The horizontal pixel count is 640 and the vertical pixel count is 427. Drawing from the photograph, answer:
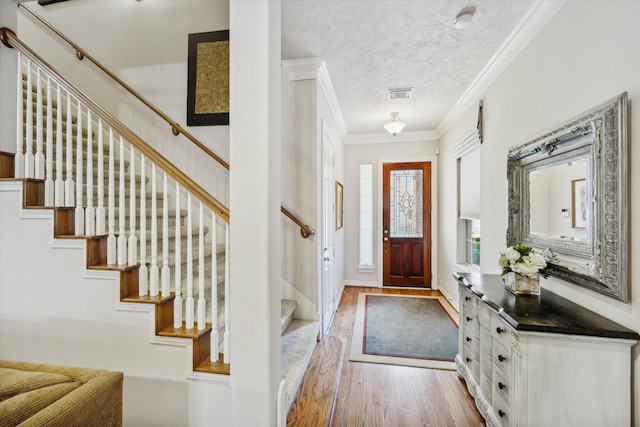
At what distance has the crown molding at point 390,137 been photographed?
491 centimetres

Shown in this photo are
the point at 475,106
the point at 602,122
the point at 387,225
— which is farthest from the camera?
the point at 387,225

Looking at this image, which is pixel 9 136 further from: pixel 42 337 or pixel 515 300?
pixel 515 300

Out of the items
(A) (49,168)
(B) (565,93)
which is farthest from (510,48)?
(A) (49,168)

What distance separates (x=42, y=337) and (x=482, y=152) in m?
3.99

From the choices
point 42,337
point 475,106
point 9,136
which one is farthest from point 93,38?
point 475,106

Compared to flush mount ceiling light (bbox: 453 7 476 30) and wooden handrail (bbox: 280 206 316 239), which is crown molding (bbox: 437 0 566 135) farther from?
wooden handrail (bbox: 280 206 316 239)

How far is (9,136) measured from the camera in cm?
179

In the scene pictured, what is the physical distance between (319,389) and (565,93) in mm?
2662

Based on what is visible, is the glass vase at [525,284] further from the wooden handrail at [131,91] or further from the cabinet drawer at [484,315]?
the wooden handrail at [131,91]

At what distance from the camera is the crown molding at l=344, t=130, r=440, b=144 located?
491 centimetres

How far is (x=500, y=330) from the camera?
1.63 m

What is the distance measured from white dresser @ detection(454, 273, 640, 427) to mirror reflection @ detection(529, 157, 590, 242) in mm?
469

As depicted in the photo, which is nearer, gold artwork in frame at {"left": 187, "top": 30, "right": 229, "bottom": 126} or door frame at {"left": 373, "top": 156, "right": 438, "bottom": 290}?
gold artwork in frame at {"left": 187, "top": 30, "right": 229, "bottom": 126}

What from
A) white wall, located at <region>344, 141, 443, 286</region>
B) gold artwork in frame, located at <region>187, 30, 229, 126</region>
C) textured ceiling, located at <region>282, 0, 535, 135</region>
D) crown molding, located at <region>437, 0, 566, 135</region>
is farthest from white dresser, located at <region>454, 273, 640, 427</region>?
white wall, located at <region>344, 141, 443, 286</region>
